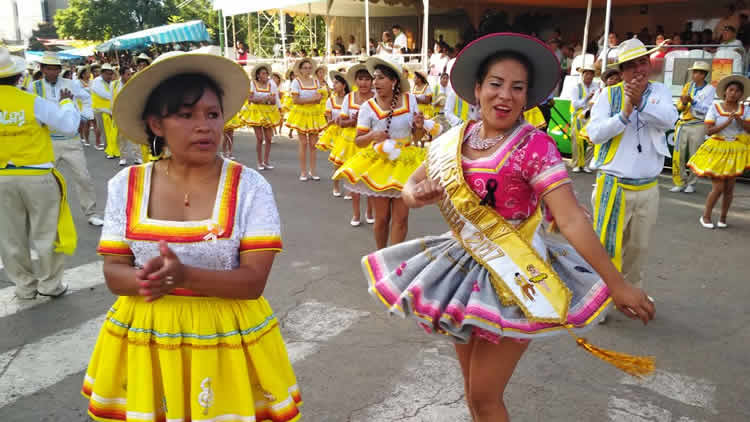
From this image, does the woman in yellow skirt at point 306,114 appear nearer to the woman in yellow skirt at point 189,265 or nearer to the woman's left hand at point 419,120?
the woman's left hand at point 419,120

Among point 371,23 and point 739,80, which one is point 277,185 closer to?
point 739,80

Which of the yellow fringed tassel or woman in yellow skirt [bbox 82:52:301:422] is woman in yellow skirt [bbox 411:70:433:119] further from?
woman in yellow skirt [bbox 82:52:301:422]

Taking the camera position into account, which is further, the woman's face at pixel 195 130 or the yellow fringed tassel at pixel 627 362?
the yellow fringed tassel at pixel 627 362

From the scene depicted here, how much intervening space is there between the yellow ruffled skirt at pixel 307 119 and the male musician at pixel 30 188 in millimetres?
5954

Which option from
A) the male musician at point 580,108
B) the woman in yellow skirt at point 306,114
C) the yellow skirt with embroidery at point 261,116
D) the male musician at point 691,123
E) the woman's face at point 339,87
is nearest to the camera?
the male musician at point 691,123

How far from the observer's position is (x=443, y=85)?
15672 mm

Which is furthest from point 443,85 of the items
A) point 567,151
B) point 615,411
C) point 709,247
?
point 615,411

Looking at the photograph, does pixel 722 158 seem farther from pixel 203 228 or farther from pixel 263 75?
pixel 263 75

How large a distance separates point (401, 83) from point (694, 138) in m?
6.36

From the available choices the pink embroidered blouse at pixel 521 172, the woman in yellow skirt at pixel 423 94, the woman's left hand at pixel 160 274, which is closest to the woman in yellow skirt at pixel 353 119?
the woman in yellow skirt at pixel 423 94

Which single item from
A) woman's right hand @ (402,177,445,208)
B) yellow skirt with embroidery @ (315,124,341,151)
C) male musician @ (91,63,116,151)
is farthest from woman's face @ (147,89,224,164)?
male musician @ (91,63,116,151)

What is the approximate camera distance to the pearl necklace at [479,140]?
8.55 ft

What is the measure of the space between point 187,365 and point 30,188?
4002 mm

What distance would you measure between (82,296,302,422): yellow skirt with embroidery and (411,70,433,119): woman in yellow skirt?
1102 cm
